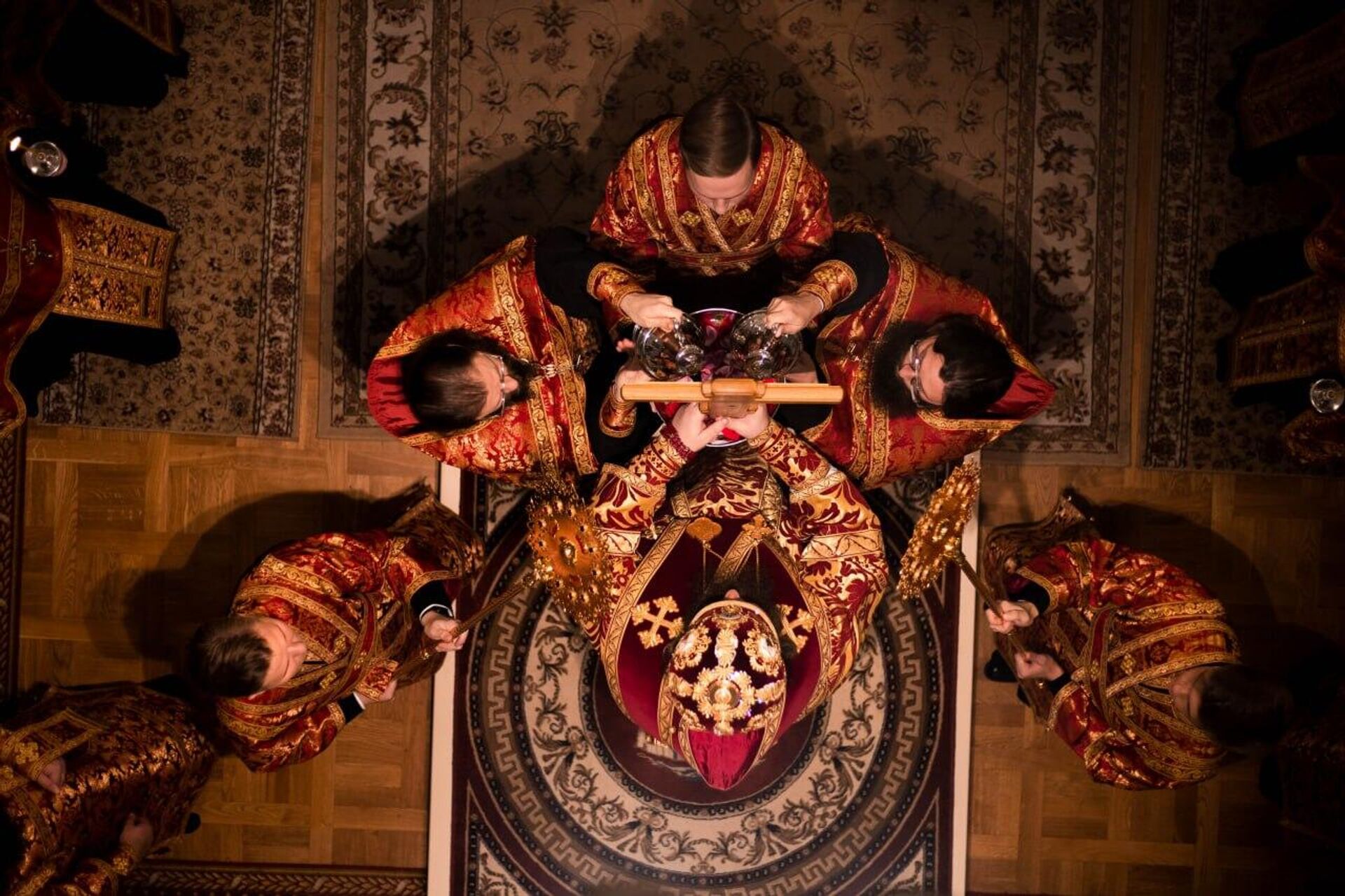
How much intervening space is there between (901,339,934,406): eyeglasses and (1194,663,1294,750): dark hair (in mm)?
957

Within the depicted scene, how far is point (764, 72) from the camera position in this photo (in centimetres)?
360

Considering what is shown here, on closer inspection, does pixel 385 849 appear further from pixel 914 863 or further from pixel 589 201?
pixel 589 201

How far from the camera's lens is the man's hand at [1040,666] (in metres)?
2.94

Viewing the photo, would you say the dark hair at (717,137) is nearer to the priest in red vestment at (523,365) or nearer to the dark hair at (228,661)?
the priest in red vestment at (523,365)

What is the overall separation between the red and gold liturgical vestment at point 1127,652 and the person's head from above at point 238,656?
79.7 inches

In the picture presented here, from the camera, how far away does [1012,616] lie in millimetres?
2783

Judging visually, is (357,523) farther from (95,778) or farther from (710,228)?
(710,228)

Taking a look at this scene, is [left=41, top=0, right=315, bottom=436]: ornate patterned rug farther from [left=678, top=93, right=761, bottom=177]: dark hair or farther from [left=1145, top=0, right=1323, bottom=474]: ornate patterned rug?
[left=1145, top=0, right=1323, bottom=474]: ornate patterned rug

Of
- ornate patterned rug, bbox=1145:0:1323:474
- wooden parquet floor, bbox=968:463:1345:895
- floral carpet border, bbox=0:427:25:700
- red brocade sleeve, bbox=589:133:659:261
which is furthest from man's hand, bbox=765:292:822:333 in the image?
floral carpet border, bbox=0:427:25:700

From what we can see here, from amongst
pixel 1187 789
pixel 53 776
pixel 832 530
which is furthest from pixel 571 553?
pixel 1187 789

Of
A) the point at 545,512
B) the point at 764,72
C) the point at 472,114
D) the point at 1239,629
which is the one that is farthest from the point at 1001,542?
the point at 472,114

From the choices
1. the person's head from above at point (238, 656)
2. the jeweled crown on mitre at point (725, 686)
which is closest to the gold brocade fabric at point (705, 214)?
the jeweled crown on mitre at point (725, 686)

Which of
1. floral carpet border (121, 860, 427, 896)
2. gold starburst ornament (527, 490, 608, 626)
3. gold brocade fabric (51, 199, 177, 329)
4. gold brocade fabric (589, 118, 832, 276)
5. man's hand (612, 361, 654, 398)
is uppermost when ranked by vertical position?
gold brocade fabric (589, 118, 832, 276)

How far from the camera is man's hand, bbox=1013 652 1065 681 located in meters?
2.94
